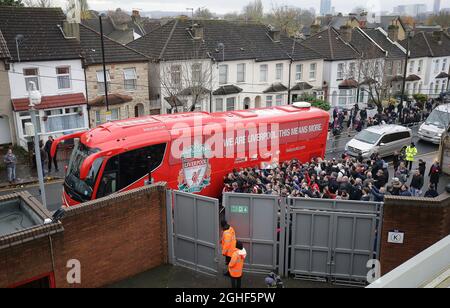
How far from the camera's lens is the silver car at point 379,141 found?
2425 centimetres

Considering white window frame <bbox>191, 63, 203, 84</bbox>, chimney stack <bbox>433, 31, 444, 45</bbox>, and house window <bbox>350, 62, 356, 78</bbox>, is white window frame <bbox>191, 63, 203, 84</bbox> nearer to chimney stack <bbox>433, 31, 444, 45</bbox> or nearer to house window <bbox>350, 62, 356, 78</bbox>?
house window <bbox>350, 62, 356, 78</bbox>

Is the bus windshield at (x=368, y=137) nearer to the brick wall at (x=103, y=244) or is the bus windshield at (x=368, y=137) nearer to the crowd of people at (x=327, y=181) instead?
the crowd of people at (x=327, y=181)

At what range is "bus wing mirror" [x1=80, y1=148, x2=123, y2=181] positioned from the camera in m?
12.5

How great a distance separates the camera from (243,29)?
37.5 meters

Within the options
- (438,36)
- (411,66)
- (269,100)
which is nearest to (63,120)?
(269,100)

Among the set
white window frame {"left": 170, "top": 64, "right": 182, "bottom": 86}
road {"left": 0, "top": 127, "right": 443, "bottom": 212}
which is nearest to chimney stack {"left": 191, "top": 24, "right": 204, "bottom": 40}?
white window frame {"left": 170, "top": 64, "right": 182, "bottom": 86}

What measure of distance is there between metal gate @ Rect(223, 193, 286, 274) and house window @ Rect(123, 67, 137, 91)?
→ 66.9ft

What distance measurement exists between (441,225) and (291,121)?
399 inches

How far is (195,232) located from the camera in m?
11.1

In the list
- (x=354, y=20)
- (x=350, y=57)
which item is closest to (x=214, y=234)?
(x=350, y=57)

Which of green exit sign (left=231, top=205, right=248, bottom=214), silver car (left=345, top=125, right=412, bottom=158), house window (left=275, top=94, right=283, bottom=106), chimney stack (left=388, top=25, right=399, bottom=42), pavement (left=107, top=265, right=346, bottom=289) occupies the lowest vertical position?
pavement (left=107, top=265, right=346, bottom=289)

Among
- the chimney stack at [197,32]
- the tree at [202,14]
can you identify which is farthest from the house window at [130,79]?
the tree at [202,14]

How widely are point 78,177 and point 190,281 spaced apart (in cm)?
555
